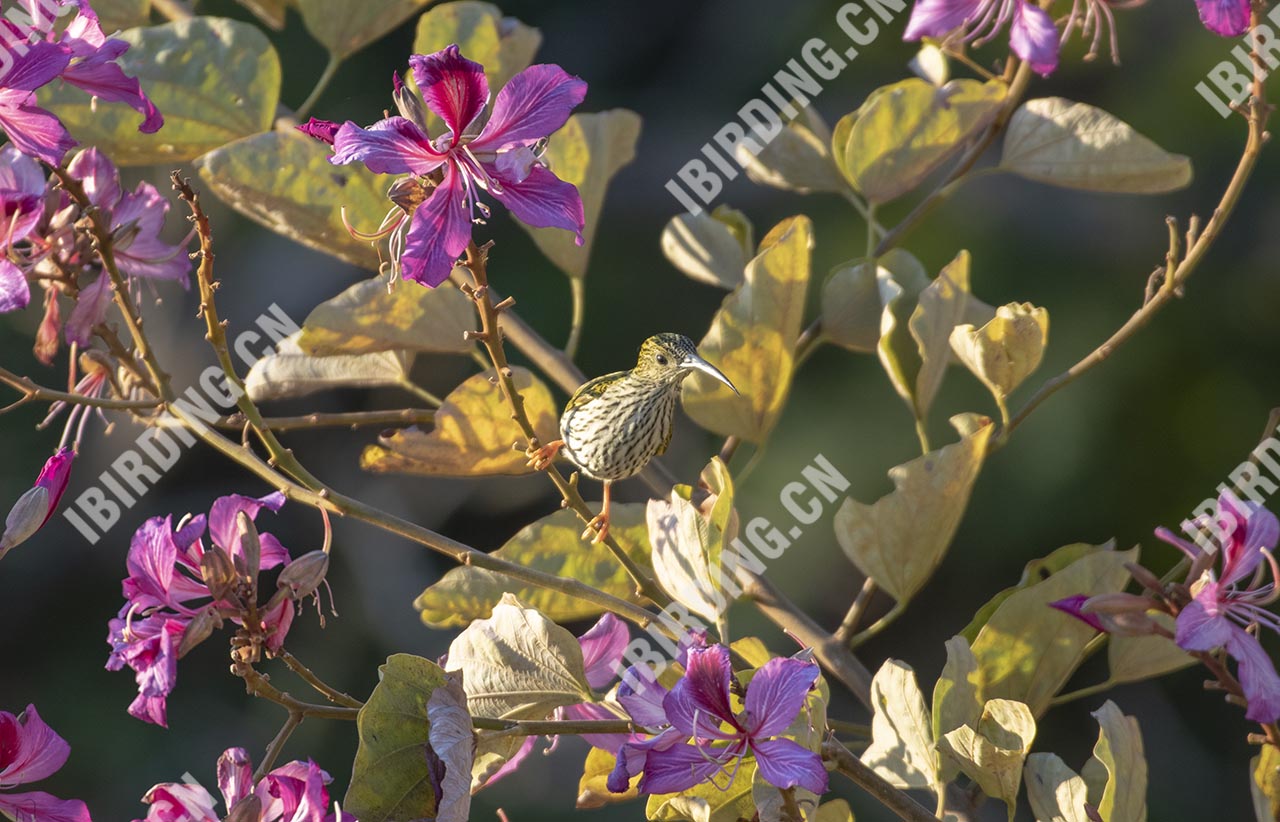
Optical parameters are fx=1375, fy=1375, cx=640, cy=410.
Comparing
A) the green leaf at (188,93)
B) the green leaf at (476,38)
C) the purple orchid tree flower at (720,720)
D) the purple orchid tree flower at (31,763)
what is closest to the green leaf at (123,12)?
the green leaf at (188,93)

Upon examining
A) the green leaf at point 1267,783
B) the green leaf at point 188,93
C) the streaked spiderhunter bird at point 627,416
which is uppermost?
the green leaf at point 188,93

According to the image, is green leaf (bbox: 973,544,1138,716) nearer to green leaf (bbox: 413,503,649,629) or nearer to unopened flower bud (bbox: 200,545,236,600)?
green leaf (bbox: 413,503,649,629)

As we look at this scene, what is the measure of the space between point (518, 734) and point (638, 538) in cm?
17

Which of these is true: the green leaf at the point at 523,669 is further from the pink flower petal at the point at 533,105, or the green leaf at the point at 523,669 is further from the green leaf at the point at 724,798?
the pink flower petal at the point at 533,105

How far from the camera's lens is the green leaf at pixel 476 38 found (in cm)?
67

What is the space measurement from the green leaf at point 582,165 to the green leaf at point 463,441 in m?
0.10

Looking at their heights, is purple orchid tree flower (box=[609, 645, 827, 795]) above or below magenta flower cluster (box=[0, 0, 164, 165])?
below

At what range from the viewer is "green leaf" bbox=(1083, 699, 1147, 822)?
0.45 m

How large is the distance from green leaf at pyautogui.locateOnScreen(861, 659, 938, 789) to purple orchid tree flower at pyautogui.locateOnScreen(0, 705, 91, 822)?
29cm

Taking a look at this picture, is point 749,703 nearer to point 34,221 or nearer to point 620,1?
point 34,221

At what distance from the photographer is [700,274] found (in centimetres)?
69

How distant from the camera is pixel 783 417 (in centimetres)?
149

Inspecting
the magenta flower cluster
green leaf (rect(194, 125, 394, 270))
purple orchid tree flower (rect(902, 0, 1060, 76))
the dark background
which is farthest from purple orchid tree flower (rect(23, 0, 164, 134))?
the dark background

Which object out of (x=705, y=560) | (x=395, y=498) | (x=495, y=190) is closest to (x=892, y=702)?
(x=705, y=560)
